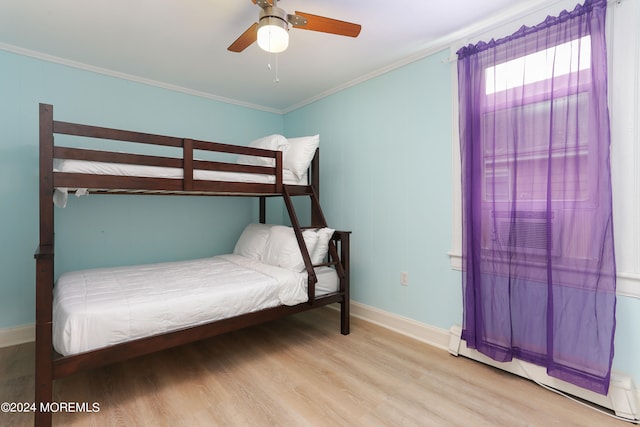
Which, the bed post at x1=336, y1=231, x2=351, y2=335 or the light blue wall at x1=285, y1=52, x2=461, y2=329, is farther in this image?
the bed post at x1=336, y1=231, x2=351, y2=335

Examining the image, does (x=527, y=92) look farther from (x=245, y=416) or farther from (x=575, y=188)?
(x=245, y=416)

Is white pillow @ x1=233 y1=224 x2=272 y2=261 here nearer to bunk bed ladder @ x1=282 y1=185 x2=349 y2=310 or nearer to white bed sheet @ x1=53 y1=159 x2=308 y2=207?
bunk bed ladder @ x1=282 y1=185 x2=349 y2=310

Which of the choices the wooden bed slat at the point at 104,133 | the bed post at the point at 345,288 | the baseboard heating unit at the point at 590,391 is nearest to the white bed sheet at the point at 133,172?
the wooden bed slat at the point at 104,133

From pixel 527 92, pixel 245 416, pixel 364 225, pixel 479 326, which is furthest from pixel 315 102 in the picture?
pixel 245 416

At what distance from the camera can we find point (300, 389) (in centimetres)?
179

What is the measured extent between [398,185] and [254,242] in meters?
1.44

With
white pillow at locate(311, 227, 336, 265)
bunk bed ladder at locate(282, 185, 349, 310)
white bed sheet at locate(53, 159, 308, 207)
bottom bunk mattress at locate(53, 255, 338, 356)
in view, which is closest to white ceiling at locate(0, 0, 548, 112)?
white bed sheet at locate(53, 159, 308, 207)

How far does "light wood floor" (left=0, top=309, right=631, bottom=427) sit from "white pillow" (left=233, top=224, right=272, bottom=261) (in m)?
0.82

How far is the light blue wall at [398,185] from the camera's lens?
235 cm

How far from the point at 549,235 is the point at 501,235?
251 millimetres

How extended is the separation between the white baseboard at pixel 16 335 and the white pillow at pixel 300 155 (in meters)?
2.42

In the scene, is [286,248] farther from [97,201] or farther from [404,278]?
[97,201]

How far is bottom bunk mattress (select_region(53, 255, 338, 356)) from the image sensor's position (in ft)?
5.02

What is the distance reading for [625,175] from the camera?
5.14 feet
